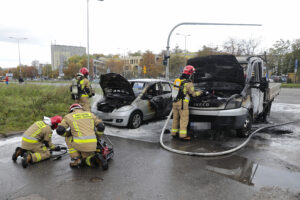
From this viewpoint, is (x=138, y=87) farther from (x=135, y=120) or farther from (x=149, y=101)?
(x=135, y=120)

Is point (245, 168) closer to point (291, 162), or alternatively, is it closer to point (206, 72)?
point (291, 162)

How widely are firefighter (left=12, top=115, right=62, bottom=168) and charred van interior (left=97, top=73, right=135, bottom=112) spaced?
2.75 m

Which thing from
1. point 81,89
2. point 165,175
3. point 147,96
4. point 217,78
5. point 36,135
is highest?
point 217,78

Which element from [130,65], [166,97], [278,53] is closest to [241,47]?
[278,53]

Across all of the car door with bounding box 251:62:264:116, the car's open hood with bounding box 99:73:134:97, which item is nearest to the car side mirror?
the car's open hood with bounding box 99:73:134:97

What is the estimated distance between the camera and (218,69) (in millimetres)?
6578

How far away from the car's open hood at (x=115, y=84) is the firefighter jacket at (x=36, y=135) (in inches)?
118

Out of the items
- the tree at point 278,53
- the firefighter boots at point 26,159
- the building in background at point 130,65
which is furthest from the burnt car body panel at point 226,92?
the tree at point 278,53

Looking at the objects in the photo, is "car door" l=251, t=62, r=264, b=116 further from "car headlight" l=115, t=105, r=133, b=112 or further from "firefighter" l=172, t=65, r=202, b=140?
"car headlight" l=115, t=105, r=133, b=112

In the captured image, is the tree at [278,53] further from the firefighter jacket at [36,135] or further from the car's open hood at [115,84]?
the firefighter jacket at [36,135]

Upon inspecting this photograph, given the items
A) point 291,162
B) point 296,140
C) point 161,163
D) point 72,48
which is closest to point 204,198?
point 161,163

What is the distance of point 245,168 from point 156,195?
1.96 metres

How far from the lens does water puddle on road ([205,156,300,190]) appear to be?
3.53 meters

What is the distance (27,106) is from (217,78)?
7.68 metres
